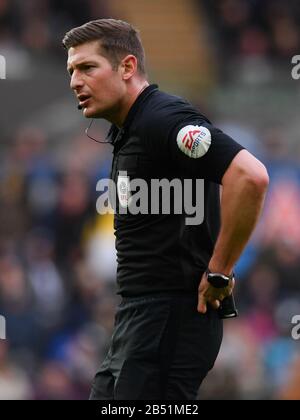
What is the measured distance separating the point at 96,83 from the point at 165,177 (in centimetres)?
49

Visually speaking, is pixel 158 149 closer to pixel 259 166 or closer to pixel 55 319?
pixel 259 166

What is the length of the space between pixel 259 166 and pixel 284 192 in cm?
606

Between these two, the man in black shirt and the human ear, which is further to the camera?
the human ear

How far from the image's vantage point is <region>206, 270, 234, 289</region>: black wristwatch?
4605 millimetres

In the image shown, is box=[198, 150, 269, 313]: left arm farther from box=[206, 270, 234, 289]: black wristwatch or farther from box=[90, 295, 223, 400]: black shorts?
box=[90, 295, 223, 400]: black shorts

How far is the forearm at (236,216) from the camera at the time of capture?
4480 millimetres

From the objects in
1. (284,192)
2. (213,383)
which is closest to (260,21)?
(284,192)

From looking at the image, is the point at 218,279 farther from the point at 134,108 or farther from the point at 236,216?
the point at 134,108

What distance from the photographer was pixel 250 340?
382 inches

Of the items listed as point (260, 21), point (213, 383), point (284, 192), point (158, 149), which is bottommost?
point (213, 383)

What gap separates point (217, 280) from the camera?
461cm

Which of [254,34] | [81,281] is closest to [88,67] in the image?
[81,281]

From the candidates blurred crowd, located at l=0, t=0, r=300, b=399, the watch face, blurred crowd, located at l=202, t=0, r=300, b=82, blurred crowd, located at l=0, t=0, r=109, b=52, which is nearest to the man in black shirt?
the watch face

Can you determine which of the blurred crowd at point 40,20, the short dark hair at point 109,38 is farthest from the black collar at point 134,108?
the blurred crowd at point 40,20
